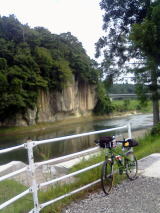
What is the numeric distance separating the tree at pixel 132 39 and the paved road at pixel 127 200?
27.8ft

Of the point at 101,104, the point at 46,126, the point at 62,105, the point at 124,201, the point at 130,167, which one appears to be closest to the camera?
the point at 124,201

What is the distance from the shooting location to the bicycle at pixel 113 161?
3616mm

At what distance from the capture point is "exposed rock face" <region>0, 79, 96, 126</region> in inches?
1305

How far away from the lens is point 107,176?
3.66m

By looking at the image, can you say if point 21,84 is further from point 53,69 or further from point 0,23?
point 0,23

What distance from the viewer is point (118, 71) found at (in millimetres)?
15570

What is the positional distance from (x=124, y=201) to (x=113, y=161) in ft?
2.13

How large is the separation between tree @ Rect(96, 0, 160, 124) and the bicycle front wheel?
8.82m

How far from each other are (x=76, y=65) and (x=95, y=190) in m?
36.6

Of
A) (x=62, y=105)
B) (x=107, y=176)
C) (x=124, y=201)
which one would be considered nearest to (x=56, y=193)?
(x=107, y=176)

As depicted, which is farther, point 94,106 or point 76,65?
point 94,106

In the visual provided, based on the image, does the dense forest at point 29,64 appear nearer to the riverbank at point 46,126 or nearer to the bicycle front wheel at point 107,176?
the riverbank at point 46,126

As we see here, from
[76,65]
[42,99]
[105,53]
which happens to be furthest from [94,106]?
[105,53]

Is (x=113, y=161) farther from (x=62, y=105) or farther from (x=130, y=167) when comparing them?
(x=62, y=105)
